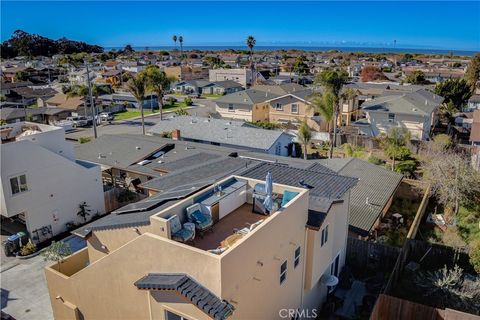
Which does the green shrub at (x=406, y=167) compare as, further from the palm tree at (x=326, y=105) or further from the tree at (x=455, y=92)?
the tree at (x=455, y=92)

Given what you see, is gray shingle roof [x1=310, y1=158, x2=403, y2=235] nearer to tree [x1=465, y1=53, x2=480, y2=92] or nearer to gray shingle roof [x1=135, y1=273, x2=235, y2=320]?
gray shingle roof [x1=135, y1=273, x2=235, y2=320]

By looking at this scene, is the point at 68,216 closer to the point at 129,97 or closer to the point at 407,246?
the point at 407,246

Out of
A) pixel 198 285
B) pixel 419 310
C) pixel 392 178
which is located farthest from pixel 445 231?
pixel 198 285

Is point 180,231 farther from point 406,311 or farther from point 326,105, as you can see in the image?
point 326,105

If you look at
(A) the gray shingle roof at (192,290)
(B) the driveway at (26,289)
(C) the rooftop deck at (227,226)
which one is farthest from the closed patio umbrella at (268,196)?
(B) the driveway at (26,289)

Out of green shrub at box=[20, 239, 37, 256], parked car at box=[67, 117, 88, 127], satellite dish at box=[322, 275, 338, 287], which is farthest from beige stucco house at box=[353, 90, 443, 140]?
parked car at box=[67, 117, 88, 127]

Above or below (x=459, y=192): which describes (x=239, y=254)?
above

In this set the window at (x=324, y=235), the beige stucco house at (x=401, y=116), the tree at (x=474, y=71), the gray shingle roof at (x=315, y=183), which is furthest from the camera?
the tree at (x=474, y=71)

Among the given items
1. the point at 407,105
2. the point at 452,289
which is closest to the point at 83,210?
the point at 452,289
